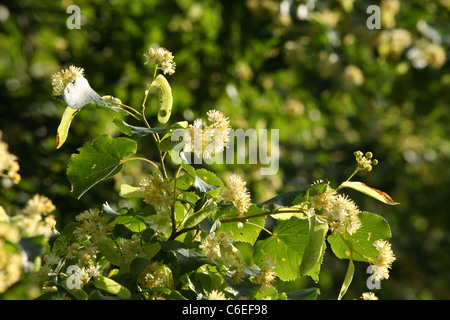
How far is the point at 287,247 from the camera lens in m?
1.04

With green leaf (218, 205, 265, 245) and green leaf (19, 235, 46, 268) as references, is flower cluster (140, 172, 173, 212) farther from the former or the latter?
green leaf (19, 235, 46, 268)

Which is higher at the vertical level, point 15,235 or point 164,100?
point 164,100

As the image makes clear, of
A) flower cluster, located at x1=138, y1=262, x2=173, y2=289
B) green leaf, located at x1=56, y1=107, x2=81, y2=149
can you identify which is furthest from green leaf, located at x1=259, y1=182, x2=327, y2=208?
green leaf, located at x1=56, y1=107, x2=81, y2=149

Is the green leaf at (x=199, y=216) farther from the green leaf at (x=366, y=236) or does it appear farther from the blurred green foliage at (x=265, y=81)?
the blurred green foliage at (x=265, y=81)

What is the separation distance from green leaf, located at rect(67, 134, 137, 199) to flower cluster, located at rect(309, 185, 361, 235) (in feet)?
1.17

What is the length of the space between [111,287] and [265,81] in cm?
327

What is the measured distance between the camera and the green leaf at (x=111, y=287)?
2.63 feet

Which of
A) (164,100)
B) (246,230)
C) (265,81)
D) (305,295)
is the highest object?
(265,81)

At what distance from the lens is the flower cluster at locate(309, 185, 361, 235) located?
0.93 meters

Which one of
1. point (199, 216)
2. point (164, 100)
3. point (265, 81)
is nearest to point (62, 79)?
point (164, 100)

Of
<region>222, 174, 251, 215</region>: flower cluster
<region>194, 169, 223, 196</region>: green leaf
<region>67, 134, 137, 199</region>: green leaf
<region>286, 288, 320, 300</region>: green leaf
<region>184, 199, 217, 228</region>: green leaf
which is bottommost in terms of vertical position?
<region>286, 288, 320, 300</region>: green leaf

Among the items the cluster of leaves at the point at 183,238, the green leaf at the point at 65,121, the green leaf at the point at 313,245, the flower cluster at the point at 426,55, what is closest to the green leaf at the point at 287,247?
the cluster of leaves at the point at 183,238

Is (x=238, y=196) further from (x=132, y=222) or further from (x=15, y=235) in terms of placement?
(x=15, y=235)

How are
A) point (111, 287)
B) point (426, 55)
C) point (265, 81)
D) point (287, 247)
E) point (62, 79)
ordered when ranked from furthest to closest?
point (265, 81) → point (426, 55) → point (287, 247) → point (62, 79) → point (111, 287)
